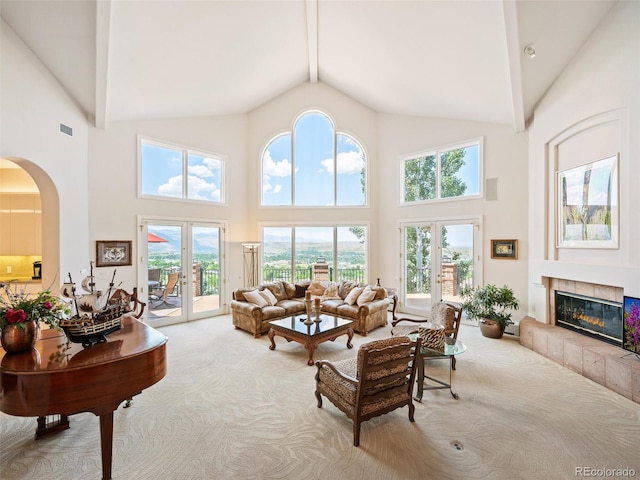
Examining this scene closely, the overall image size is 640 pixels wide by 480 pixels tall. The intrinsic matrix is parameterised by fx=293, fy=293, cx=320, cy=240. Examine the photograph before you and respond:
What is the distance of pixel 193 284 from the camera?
6.79m

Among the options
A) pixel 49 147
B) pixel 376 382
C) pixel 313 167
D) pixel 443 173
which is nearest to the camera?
pixel 376 382

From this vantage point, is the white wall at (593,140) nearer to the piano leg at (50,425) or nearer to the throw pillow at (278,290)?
the throw pillow at (278,290)

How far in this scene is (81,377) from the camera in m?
1.96

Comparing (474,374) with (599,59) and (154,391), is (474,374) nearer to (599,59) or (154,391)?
(154,391)

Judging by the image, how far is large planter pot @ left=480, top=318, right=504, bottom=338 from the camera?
5418mm

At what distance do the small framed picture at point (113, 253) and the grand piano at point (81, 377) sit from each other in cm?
349

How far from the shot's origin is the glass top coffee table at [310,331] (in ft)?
14.4

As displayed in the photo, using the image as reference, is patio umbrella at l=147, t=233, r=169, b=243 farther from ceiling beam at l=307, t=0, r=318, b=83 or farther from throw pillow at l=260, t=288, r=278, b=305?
ceiling beam at l=307, t=0, r=318, b=83

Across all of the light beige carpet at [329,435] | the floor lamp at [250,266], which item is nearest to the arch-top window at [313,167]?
the floor lamp at [250,266]

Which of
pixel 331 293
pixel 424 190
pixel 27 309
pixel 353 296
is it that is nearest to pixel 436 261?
pixel 424 190

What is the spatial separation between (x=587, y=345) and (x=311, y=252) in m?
5.58

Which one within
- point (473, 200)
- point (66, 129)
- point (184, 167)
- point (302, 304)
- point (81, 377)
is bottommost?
point (302, 304)

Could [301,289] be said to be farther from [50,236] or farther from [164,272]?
[50,236]
